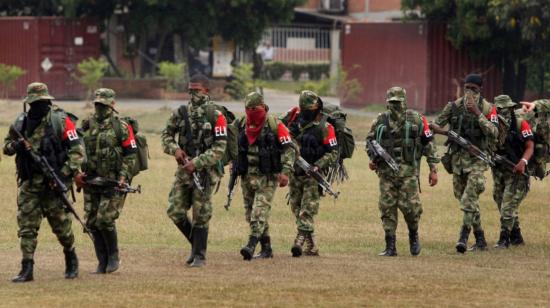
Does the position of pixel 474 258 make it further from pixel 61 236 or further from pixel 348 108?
pixel 348 108

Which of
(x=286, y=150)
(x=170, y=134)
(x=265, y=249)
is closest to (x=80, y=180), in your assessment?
(x=170, y=134)

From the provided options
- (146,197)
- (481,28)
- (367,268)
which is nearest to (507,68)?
(481,28)

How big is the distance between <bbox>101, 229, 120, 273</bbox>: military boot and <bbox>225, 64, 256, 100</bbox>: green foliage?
2978 centimetres

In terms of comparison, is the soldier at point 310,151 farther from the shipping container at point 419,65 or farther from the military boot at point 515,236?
the shipping container at point 419,65

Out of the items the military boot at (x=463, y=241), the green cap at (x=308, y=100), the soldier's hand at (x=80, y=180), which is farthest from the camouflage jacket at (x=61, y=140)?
the military boot at (x=463, y=241)

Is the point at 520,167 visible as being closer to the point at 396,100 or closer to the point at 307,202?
the point at 396,100

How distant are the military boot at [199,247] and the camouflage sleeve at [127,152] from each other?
1110mm

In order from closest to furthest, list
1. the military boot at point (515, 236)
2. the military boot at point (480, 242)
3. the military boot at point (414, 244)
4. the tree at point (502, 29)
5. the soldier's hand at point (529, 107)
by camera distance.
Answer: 1. the military boot at point (414, 244)
2. the military boot at point (480, 242)
3. the soldier's hand at point (529, 107)
4. the military boot at point (515, 236)
5. the tree at point (502, 29)

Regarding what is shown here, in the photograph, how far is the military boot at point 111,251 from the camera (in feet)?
45.0

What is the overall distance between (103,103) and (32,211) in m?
1.30

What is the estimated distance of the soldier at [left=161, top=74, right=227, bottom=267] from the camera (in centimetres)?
Result: 1401

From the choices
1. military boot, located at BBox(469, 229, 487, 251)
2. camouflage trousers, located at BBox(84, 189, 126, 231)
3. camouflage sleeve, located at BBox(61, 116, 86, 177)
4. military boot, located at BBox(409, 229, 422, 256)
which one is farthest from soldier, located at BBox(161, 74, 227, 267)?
military boot, located at BBox(469, 229, 487, 251)

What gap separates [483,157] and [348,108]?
2609 centimetres

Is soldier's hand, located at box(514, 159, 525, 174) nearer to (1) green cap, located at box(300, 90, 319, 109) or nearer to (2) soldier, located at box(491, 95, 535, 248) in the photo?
(2) soldier, located at box(491, 95, 535, 248)
